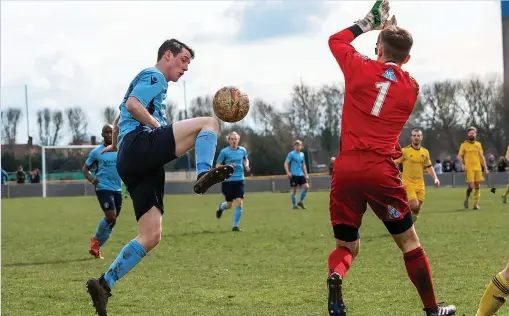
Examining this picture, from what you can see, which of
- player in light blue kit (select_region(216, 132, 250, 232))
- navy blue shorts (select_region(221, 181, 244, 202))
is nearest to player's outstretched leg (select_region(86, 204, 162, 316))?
player in light blue kit (select_region(216, 132, 250, 232))

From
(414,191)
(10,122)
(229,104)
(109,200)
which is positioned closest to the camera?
(229,104)

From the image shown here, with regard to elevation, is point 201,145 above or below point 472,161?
above

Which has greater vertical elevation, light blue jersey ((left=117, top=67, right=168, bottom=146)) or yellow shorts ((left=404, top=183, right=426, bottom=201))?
light blue jersey ((left=117, top=67, right=168, bottom=146))

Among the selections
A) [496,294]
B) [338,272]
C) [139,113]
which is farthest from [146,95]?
[496,294]

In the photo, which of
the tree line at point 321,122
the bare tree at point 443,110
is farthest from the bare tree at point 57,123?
the bare tree at point 443,110

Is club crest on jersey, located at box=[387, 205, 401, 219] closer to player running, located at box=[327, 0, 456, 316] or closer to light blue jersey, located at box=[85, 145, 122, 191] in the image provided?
player running, located at box=[327, 0, 456, 316]

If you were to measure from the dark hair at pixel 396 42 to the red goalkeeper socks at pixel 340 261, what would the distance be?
152 cm

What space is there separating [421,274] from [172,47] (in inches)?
116

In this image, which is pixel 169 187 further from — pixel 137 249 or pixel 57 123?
pixel 137 249

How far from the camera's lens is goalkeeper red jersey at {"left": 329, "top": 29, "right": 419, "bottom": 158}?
6.24 m

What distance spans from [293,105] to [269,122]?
3.13 meters

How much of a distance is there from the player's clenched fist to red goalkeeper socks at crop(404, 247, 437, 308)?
5.84 ft

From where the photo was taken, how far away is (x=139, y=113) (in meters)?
6.98

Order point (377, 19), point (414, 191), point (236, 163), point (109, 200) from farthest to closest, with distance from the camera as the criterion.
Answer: point (236, 163) < point (414, 191) < point (109, 200) < point (377, 19)
